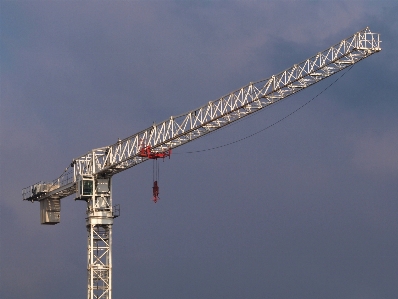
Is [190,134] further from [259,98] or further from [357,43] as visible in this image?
[357,43]

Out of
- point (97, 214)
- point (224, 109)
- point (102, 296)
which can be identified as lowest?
point (102, 296)

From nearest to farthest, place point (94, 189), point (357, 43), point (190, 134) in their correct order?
point (357, 43), point (190, 134), point (94, 189)

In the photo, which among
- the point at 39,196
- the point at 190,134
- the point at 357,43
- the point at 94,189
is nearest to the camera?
the point at 357,43

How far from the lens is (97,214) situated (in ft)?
545

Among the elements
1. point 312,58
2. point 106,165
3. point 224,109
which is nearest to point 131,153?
point 106,165

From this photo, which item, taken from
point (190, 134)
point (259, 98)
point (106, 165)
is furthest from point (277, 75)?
point (106, 165)

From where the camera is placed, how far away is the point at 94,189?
167 metres

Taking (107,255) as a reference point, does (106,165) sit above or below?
above

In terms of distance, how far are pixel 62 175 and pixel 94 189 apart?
10555 mm

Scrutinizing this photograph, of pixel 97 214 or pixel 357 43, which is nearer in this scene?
pixel 357 43

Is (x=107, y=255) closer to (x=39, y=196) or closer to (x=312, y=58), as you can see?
(x=39, y=196)

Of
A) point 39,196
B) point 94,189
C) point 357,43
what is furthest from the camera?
point 39,196

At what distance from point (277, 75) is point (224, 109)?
7.65 m

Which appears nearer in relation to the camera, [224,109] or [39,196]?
[224,109]
